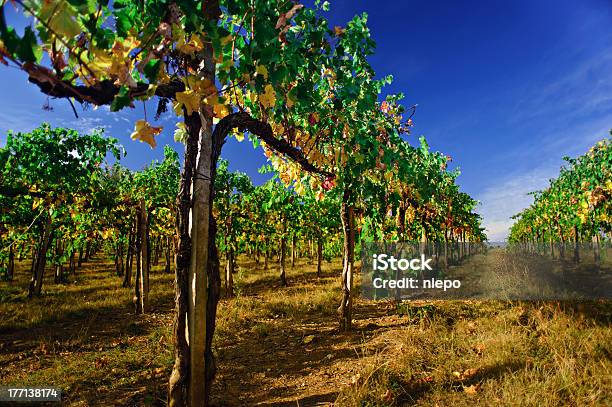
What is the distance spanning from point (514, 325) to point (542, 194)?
25484 mm

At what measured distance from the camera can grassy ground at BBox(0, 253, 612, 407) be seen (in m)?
4.09

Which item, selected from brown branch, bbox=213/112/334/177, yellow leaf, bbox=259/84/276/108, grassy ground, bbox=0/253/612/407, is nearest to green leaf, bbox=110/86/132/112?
yellow leaf, bbox=259/84/276/108

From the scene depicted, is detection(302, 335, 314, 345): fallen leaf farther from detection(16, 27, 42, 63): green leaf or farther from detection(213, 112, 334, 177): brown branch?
detection(16, 27, 42, 63): green leaf

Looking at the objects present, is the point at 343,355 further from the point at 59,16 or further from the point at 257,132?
the point at 59,16

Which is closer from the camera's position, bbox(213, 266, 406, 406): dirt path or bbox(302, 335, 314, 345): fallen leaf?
bbox(213, 266, 406, 406): dirt path

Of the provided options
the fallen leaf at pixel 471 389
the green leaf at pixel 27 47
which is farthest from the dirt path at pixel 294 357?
the green leaf at pixel 27 47

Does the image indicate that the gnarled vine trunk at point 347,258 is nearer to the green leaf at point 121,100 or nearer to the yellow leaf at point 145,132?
the yellow leaf at point 145,132

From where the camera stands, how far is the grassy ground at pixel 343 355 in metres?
4.09

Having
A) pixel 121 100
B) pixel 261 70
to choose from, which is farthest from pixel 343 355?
pixel 121 100

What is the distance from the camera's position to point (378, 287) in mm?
11211

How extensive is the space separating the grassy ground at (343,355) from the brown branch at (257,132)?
10.5ft

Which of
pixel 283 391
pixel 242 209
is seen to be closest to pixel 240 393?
pixel 283 391

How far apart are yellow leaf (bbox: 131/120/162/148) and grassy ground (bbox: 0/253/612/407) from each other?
11.8 ft

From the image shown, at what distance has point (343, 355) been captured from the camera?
6195mm
